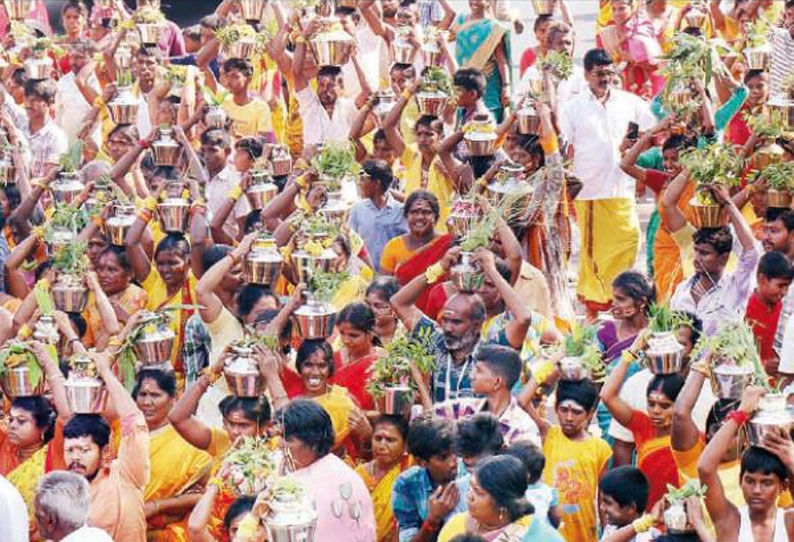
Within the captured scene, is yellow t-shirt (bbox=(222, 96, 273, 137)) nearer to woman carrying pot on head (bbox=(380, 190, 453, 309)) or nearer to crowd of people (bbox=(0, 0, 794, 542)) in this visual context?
crowd of people (bbox=(0, 0, 794, 542))

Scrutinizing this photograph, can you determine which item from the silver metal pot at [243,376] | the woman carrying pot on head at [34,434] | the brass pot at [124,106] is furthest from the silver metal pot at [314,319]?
the brass pot at [124,106]

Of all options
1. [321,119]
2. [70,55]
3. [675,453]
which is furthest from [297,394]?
[70,55]

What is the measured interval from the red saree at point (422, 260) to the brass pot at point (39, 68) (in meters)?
3.77

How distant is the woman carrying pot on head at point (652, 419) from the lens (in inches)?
325

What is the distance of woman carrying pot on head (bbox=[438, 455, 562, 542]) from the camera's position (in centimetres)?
714

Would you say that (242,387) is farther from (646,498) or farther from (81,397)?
(646,498)

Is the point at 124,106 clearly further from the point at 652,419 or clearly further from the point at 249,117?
the point at 652,419

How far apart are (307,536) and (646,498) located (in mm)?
1431

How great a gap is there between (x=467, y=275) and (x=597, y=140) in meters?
3.09

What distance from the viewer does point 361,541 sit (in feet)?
25.5

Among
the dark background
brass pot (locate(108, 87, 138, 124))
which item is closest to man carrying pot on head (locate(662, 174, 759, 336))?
brass pot (locate(108, 87, 138, 124))

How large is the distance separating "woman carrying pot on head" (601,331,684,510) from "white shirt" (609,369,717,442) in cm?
4

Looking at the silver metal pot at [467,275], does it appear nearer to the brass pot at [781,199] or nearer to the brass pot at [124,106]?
the brass pot at [781,199]

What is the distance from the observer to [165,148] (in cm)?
1188
